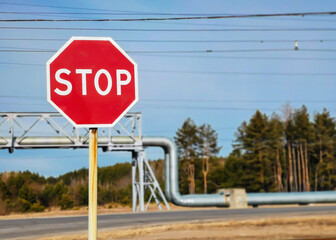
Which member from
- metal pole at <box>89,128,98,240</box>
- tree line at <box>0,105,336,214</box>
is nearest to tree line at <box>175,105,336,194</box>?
tree line at <box>0,105,336,214</box>

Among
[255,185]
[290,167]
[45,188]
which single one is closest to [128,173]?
[45,188]

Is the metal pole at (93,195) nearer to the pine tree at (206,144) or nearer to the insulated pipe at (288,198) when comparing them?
the insulated pipe at (288,198)

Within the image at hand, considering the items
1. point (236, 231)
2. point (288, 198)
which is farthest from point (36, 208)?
point (236, 231)

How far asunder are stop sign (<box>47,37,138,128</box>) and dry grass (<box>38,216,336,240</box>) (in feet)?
32.4

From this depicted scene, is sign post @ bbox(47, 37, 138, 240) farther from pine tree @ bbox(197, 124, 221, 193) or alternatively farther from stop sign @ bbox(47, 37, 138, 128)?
pine tree @ bbox(197, 124, 221, 193)

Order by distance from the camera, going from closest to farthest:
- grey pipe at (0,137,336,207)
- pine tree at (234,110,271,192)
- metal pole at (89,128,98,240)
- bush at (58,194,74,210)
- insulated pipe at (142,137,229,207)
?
metal pole at (89,128,98,240) → grey pipe at (0,137,336,207) → insulated pipe at (142,137,229,207) → bush at (58,194,74,210) → pine tree at (234,110,271,192)

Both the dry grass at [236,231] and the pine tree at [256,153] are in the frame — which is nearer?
the dry grass at [236,231]

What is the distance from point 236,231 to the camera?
14.9 meters

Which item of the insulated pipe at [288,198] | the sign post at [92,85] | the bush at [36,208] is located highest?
the sign post at [92,85]

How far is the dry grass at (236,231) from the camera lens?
1338 centimetres

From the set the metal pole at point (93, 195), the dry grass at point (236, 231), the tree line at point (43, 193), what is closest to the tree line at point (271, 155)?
the tree line at point (43, 193)

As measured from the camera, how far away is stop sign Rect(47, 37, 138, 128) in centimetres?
340

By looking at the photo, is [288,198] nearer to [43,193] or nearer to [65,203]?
[65,203]

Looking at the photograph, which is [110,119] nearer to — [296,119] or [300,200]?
[300,200]
